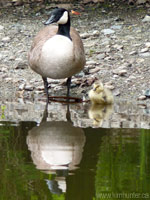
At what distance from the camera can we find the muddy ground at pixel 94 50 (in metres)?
9.20

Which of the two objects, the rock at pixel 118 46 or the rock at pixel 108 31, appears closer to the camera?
the rock at pixel 118 46

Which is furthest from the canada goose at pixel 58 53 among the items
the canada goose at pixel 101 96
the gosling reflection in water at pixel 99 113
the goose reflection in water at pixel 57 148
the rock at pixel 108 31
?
the rock at pixel 108 31

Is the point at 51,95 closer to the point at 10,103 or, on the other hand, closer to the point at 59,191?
the point at 10,103

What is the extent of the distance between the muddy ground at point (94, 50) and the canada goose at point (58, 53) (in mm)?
710

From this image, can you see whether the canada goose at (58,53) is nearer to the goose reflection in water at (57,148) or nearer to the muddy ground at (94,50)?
the muddy ground at (94,50)

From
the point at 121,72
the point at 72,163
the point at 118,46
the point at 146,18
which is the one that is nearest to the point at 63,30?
the point at 121,72

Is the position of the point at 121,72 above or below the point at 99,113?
above

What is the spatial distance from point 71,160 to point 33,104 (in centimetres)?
335

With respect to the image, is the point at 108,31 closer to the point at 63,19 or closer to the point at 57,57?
the point at 63,19

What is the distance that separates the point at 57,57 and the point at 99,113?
1.09 m

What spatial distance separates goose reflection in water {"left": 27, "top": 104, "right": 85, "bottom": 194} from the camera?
468 centimetres

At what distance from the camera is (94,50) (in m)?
10.9

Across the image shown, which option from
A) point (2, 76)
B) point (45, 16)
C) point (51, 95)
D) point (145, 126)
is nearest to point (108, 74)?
point (51, 95)

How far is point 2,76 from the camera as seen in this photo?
9.81 m
